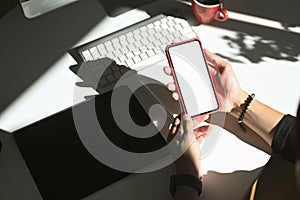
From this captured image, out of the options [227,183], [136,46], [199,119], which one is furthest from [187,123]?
[136,46]

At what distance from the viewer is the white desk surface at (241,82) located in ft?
3.59

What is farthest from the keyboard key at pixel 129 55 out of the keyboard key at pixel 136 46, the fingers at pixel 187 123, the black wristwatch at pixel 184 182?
the black wristwatch at pixel 184 182

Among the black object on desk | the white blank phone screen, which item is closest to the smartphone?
the white blank phone screen

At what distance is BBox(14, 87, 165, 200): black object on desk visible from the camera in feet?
3.56

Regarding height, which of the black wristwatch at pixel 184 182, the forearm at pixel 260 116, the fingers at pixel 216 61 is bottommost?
the black wristwatch at pixel 184 182

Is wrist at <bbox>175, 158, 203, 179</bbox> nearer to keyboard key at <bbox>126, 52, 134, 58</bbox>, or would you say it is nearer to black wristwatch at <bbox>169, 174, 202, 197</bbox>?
black wristwatch at <bbox>169, 174, 202, 197</bbox>

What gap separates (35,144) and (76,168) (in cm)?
11

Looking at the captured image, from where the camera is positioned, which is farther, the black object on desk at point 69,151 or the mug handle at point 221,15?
the mug handle at point 221,15

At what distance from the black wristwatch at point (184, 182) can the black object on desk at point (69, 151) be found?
93mm

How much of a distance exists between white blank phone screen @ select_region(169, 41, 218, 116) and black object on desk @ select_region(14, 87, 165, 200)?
11cm

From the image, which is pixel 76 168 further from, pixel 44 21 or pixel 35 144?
pixel 44 21

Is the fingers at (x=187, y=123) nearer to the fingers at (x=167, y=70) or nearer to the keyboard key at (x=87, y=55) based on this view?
the fingers at (x=167, y=70)

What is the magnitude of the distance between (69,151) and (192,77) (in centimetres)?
32

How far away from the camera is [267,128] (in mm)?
1151
